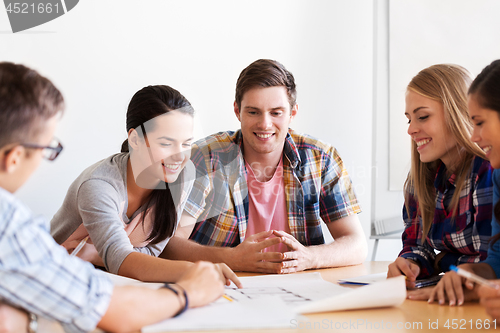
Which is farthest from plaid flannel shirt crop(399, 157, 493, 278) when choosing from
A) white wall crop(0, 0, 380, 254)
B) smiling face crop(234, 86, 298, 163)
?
white wall crop(0, 0, 380, 254)

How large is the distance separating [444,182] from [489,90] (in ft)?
1.28

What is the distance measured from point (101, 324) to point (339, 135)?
1965mm

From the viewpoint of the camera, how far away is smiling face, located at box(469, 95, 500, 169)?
2.94 ft

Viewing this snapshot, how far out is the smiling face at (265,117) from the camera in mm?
1580

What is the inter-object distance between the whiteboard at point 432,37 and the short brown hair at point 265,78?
976mm

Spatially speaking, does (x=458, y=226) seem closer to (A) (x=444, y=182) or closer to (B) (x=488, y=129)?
(A) (x=444, y=182)

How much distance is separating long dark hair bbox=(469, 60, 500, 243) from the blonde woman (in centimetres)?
16

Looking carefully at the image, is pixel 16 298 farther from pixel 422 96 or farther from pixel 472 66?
pixel 472 66

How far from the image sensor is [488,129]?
2.99ft

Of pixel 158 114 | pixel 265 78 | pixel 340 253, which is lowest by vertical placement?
pixel 340 253

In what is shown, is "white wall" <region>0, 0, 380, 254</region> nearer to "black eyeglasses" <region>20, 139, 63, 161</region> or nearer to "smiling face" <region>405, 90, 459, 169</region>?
"smiling face" <region>405, 90, 459, 169</region>

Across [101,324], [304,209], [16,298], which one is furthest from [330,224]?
[16,298]

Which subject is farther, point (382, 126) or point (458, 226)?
point (382, 126)

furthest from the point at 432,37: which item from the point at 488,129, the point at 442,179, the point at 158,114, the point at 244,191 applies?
the point at 158,114
